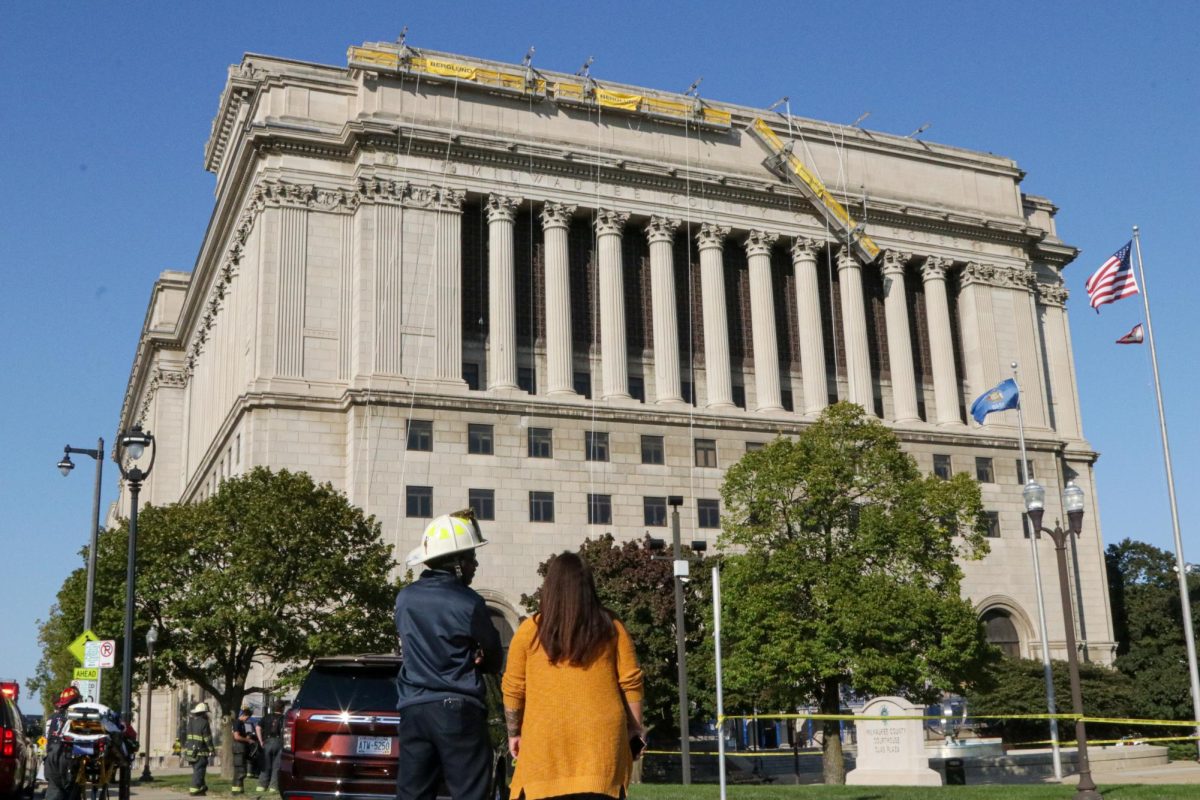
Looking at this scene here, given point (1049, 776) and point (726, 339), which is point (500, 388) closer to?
point (726, 339)

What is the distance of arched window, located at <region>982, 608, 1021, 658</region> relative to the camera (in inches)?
2594

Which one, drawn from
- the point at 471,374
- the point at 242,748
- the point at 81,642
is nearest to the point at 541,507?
the point at 471,374

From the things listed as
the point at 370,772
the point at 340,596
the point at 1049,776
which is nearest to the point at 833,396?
the point at 1049,776

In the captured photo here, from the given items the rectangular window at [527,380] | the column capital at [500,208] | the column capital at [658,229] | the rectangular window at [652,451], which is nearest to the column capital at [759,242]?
the column capital at [658,229]

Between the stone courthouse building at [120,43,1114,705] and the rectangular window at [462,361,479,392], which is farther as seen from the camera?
the rectangular window at [462,361,479,392]

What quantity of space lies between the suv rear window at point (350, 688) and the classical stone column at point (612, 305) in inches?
1892

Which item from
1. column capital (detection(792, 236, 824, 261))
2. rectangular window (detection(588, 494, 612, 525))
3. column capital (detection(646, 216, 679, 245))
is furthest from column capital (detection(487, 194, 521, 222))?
column capital (detection(792, 236, 824, 261))

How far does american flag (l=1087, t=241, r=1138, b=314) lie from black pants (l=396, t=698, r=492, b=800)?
1580 inches

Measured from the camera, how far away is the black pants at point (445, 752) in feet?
25.6

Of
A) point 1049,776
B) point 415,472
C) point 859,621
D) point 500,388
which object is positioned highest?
point 500,388

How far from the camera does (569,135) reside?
66062mm

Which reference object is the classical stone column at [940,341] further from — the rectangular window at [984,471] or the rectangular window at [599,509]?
the rectangular window at [599,509]

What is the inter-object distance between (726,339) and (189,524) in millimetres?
31803

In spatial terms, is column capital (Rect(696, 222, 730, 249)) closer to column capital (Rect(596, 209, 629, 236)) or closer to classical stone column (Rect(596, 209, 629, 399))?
classical stone column (Rect(596, 209, 629, 399))
